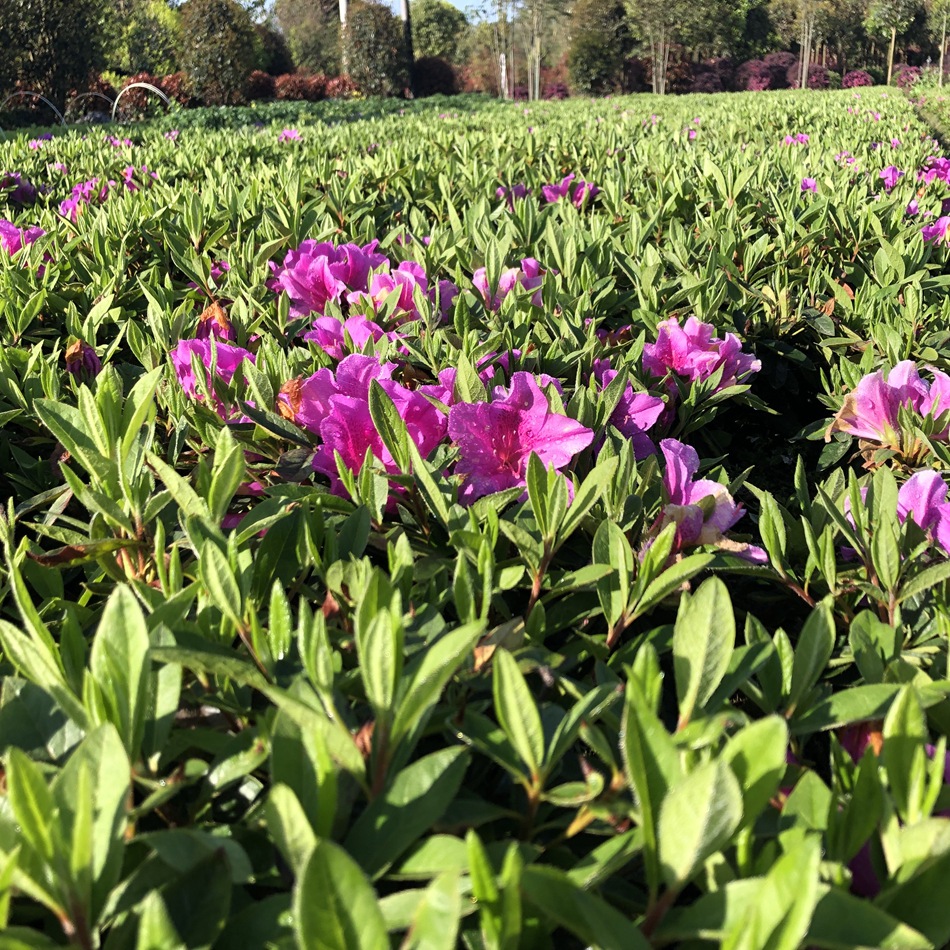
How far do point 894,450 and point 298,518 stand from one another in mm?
959

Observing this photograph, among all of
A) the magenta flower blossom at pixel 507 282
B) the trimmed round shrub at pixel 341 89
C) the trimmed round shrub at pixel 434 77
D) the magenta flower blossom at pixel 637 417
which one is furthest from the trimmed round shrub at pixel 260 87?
the magenta flower blossom at pixel 637 417

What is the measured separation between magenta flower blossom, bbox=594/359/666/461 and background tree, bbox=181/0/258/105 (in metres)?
28.4

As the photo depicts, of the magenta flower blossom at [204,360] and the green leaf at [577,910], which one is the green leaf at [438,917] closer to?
the green leaf at [577,910]

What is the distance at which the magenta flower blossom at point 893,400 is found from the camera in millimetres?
1265

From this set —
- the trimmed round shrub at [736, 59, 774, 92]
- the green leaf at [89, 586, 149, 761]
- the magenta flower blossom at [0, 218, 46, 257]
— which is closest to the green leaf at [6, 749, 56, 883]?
the green leaf at [89, 586, 149, 761]

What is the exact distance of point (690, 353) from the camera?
5.06 ft

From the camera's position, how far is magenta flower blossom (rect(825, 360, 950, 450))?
4.15ft

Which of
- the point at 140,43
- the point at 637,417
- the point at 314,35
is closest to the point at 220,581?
the point at 637,417

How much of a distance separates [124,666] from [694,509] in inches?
25.2

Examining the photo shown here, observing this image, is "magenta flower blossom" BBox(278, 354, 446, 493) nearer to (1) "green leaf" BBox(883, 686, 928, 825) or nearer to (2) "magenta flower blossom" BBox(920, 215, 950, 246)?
(1) "green leaf" BBox(883, 686, 928, 825)

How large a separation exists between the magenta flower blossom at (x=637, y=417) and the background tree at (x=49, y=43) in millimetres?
27345

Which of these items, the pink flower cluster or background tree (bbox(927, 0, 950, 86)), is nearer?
the pink flower cluster

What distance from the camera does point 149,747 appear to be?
2.20 feet

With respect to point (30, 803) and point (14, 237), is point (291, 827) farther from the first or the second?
point (14, 237)
